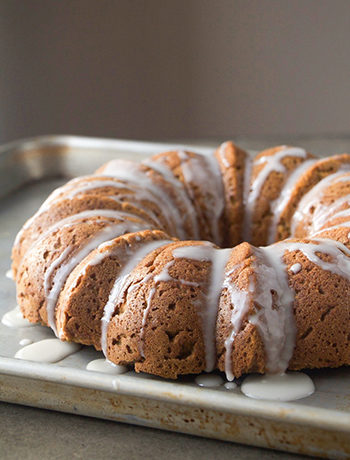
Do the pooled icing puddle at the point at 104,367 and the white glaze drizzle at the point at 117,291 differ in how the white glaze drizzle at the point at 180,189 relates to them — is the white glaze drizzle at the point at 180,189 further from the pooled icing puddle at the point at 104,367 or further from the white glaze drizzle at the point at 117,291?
the pooled icing puddle at the point at 104,367

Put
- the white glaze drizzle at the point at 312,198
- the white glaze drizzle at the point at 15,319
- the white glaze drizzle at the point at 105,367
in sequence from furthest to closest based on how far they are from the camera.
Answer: the white glaze drizzle at the point at 312,198
the white glaze drizzle at the point at 15,319
the white glaze drizzle at the point at 105,367

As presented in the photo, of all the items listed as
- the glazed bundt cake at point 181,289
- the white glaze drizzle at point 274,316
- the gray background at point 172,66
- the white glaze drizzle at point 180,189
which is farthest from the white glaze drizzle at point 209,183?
the gray background at point 172,66

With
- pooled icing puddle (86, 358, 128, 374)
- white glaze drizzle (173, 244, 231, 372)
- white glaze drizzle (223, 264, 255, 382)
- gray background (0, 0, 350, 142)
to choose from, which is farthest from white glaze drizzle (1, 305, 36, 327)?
gray background (0, 0, 350, 142)

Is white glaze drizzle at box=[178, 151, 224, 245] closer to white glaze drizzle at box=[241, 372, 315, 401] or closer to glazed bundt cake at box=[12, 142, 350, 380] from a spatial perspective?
glazed bundt cake at box=[12, 142, 350, 380]

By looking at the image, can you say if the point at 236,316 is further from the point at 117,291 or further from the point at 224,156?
the point at 224,156

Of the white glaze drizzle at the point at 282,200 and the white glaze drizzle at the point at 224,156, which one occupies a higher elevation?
the white glaze drizzle at the point at 224,156

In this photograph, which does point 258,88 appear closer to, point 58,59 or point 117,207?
point 58,59
